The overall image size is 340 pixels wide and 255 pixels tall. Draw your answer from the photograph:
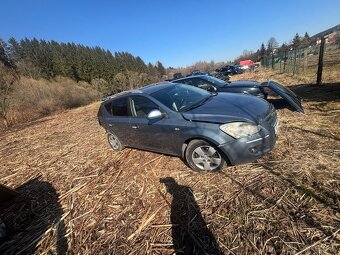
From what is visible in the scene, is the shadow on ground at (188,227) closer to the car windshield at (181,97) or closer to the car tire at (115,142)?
the car windshield at (181,97)

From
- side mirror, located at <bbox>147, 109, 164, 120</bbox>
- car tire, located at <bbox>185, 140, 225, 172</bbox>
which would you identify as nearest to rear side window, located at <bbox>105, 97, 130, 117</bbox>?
side mirror, located at <bbox>147, 109, 164, 120</bbox>

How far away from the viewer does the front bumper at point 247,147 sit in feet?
12.0

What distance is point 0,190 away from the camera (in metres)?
4.25

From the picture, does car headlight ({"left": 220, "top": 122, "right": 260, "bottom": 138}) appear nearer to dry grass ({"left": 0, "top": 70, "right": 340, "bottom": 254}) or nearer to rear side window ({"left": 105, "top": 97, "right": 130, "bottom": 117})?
dry grass ({"left": 0, "top": 70, "right": 340, "bottom": 254})

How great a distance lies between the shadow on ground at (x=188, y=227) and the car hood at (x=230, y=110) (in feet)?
4.19

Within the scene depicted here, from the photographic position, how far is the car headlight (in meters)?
3.69

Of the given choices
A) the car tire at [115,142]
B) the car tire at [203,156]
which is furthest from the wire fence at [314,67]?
the car tire at [115,142]

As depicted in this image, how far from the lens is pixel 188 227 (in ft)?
9.94

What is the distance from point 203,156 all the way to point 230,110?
0.94m

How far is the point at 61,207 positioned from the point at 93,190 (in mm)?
616

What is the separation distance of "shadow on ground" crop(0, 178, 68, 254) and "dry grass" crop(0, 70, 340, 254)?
2 centimetres


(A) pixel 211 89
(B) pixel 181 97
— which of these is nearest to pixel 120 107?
(B) pixel 181 97

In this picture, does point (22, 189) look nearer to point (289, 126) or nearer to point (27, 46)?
point (289, 126)

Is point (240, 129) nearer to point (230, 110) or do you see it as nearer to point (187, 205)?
point (230, 110)
